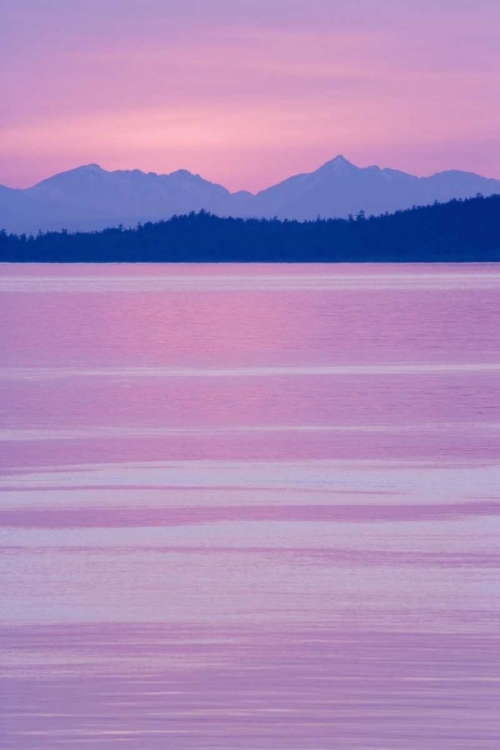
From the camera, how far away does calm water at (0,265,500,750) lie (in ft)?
23.3

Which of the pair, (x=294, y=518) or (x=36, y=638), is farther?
(x=294, y=518)

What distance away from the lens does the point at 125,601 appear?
9133 mm

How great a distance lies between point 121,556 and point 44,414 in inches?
370

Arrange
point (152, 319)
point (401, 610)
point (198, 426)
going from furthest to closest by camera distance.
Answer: point (152, 319)
point (198, 426)
point (401, 610)

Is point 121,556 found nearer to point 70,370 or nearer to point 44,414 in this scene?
point 44,414

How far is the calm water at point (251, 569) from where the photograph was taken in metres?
7.11

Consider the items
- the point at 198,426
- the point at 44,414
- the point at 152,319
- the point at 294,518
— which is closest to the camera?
the point at 294,518

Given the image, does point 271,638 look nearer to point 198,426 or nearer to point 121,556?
point 121,556

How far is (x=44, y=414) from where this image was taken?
1958 cm

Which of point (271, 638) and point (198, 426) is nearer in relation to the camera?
point (271, 638)

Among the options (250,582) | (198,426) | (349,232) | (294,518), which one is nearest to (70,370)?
(198,426)

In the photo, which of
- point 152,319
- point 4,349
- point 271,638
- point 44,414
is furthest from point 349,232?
point 271,638

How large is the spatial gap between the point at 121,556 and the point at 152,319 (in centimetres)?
4701

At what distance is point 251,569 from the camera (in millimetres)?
9969
